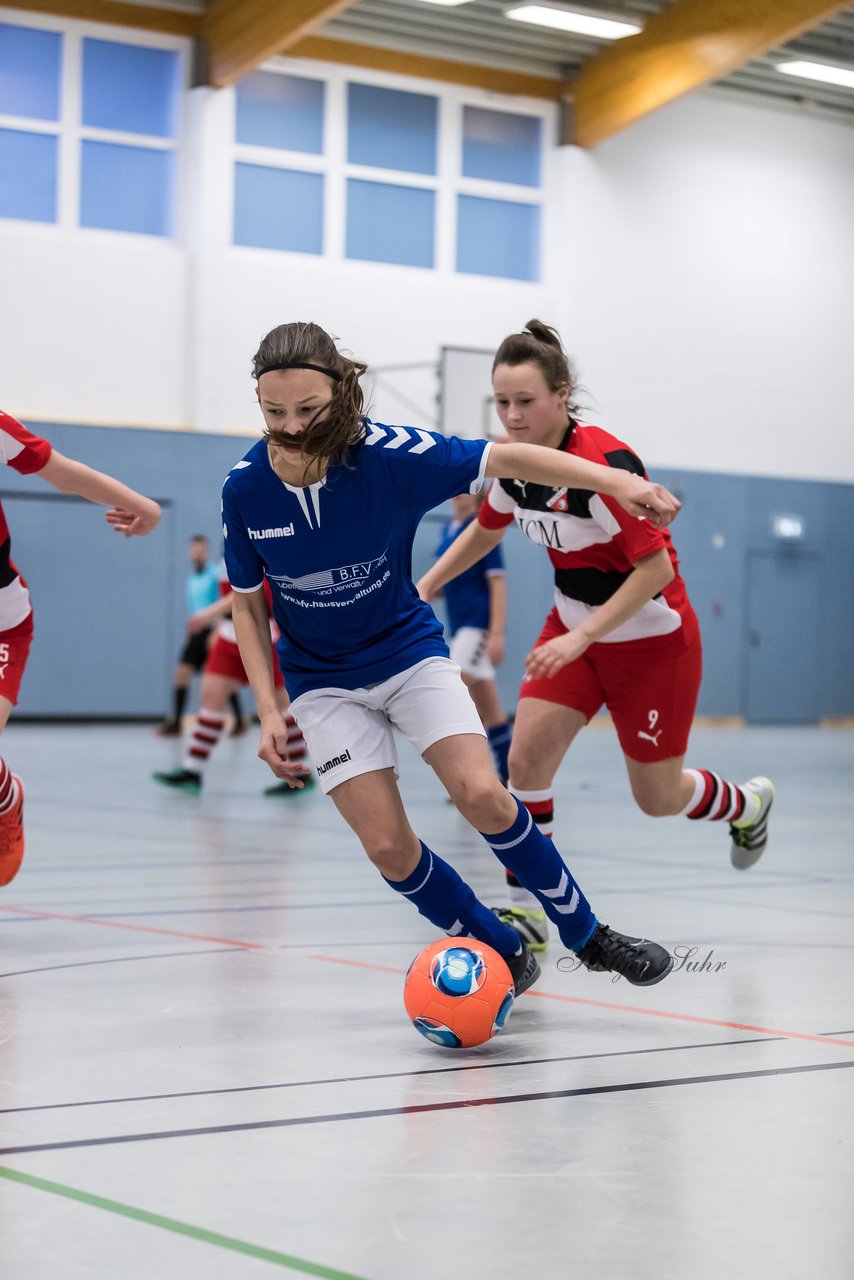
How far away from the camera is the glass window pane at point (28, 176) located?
765 inches

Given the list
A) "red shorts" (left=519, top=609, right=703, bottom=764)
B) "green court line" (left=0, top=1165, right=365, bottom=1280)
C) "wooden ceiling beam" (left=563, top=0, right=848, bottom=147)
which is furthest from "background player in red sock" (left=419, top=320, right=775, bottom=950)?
"wooden ceiling beam" (left=563, top=0, right=848, bottom=147)

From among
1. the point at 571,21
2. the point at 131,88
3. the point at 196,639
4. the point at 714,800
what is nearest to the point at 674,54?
the point at 571,21

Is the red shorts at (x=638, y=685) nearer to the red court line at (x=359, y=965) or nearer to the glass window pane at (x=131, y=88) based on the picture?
the red court line at (x=359, y=965)

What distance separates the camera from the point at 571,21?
20.7m

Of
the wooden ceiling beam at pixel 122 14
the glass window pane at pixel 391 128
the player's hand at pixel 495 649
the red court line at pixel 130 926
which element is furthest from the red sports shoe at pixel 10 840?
the glass window pane at pixel 391 128

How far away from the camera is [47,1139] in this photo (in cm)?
298

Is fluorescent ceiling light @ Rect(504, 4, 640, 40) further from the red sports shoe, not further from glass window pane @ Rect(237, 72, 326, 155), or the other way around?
the red sports shoe

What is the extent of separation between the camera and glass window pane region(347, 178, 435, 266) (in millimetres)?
21500

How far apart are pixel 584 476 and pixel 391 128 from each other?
740 inches

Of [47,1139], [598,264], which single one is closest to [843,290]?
[598,264]

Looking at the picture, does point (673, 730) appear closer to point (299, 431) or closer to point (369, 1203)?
point (299, 431)

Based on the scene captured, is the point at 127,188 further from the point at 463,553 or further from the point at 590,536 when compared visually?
the point at 590,536

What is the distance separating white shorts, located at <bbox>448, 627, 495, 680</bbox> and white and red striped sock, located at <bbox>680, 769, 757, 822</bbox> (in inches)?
170

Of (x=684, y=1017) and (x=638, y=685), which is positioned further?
(x=638, y=685)
